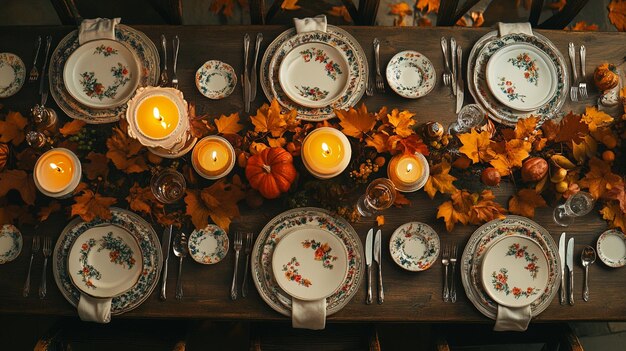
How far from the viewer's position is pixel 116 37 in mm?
1616

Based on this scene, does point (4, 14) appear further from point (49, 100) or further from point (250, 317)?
point (250, 317)

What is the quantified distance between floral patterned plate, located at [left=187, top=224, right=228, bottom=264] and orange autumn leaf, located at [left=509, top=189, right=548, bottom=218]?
0.88 m

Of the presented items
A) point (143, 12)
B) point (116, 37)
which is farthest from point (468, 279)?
point (143, 12)

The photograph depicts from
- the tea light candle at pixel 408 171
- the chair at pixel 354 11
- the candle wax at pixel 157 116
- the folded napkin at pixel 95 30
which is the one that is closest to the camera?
the candle wax at pixel 157 116

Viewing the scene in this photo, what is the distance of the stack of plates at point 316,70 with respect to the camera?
158 cm

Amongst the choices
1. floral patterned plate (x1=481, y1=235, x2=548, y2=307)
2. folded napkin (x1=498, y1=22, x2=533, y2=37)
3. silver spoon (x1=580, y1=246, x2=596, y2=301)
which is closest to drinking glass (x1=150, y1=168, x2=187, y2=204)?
floral patterned plate (x1=481, y1=235, x2=548, y2=307)

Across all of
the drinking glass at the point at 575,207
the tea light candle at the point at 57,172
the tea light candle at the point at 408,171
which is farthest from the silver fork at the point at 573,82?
the tea light candle at the point at 57,172

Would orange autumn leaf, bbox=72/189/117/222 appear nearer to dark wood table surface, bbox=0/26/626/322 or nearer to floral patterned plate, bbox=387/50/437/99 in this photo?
dark wood table surface, bbox=0/26/626/322

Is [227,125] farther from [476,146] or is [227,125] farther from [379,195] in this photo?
[476,146]

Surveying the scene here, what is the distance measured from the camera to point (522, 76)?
5.37 ft

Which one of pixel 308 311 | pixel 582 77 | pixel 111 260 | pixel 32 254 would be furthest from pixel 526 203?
pixel 32 254

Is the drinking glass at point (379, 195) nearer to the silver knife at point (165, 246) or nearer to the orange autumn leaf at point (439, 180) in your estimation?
the orange autumn leaf at point (439, 180)

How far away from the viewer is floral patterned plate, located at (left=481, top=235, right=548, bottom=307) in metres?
1.52

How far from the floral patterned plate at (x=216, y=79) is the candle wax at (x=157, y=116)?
18 cm
